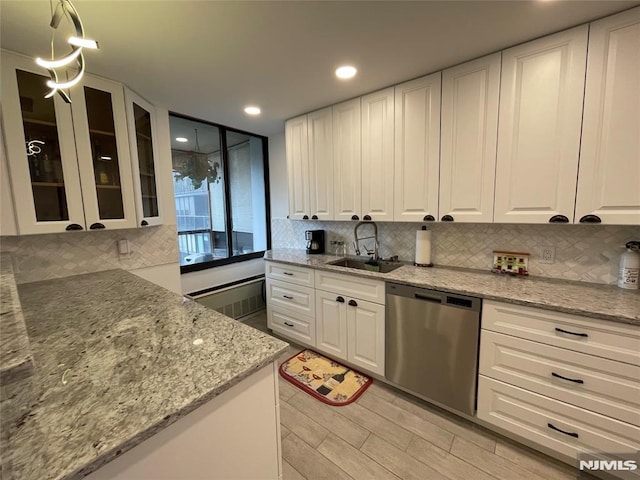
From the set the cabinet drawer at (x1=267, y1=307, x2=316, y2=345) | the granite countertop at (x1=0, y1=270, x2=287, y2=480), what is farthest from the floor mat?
the granite countertop at (x1=0, y1=270, x2=287, y2=480)

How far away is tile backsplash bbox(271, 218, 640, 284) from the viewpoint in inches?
65.7

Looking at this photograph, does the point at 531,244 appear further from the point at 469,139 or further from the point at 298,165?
the point at 298,165

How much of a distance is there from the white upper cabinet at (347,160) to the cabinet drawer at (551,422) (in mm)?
1613

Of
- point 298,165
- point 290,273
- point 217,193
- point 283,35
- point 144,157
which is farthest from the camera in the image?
point 217,193

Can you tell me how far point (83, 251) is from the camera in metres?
2.05

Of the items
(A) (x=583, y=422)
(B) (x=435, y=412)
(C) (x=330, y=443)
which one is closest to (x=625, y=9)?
(A) (x=583, y=422)

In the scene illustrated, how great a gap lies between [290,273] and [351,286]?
0.73 metres

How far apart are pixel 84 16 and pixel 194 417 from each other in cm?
188

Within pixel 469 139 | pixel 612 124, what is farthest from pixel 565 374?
pixel 469 139

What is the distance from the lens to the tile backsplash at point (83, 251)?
181 centimetres

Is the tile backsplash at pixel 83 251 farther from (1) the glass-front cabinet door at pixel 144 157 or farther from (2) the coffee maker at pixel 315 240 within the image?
(2) the coffee maker at pixel 315 240

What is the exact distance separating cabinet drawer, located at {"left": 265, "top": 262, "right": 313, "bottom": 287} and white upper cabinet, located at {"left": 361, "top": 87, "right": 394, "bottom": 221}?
78 centimetres

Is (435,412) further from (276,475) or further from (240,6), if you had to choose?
(240,6)

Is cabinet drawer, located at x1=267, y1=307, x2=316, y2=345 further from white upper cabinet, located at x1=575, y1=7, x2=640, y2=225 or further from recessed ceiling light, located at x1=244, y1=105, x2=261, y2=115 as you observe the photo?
white upper cabinet, located at x1=575, y1=7, x2=640, y2=225
